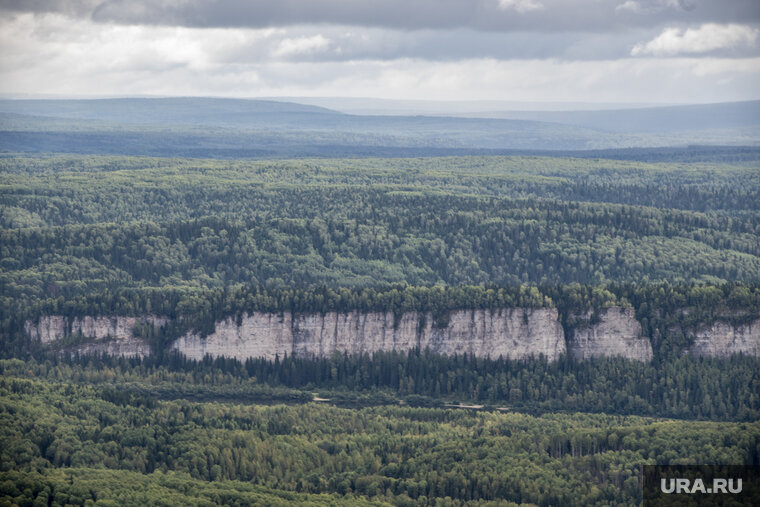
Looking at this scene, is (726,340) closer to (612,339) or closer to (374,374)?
(612,339)

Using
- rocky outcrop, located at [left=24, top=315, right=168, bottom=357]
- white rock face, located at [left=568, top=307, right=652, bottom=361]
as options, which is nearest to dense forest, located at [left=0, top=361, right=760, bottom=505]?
white rock face, located at [left=568, top=307, right=652, bottom=361]

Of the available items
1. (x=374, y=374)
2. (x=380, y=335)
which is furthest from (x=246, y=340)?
(x=374, y=374)

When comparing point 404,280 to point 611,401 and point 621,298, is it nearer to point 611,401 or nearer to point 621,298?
point 621,298

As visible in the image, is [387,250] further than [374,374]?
Yes

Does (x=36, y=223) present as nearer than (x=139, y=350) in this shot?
No

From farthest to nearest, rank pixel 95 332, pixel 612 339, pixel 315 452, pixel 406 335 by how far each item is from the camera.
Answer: pixel 95 332 < pixel 406 335 < pixel 612 339 < pixel 315 452

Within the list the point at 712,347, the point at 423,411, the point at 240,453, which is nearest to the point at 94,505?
the point at 240,453

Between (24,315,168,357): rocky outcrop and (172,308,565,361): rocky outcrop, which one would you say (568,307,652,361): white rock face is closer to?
(172,308,565,361): rocky outcrop
